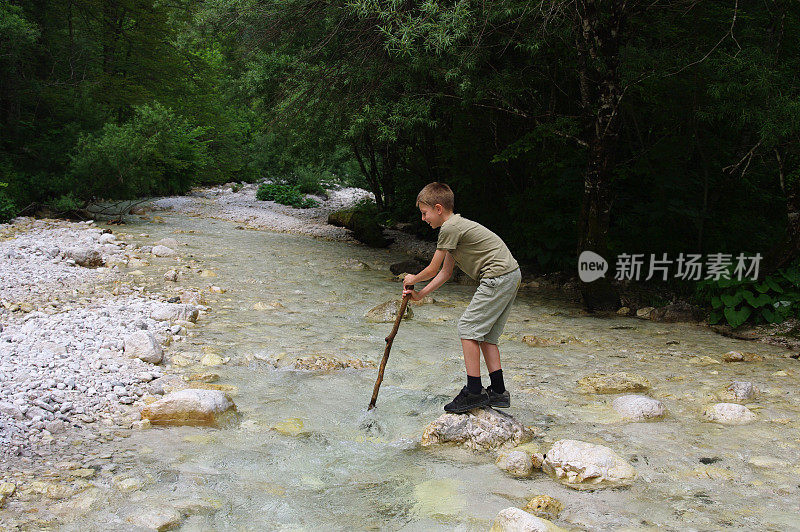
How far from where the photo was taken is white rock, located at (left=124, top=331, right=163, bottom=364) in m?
5.01

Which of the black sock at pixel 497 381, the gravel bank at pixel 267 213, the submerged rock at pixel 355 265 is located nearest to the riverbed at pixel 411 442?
the black sock at pixel 497 381

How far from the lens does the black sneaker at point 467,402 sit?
4.03m

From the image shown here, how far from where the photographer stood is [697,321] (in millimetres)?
7945

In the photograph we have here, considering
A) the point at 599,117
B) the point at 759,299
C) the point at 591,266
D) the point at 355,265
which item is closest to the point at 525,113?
the point at 599,117

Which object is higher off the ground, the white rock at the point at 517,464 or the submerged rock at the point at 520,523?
the submerged rock at the point at 520,523

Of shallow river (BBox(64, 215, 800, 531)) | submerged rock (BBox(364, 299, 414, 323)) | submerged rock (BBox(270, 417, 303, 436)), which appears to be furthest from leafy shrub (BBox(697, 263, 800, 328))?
submerged rock (BBox(270, 417, 303, 436))

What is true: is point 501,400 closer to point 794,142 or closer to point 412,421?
point 412,421

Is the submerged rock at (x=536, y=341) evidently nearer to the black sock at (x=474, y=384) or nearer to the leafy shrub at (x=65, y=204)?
the black sock at (x=474, y=384)

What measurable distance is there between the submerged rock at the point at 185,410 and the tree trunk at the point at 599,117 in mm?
5678

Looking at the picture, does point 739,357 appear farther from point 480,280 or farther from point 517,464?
point 517,464

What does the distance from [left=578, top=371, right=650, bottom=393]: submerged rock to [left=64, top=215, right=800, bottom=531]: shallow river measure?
0.37ft

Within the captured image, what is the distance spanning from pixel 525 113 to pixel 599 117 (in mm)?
1103

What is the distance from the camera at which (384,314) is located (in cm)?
754
